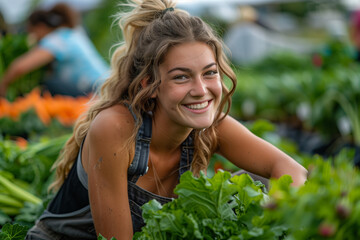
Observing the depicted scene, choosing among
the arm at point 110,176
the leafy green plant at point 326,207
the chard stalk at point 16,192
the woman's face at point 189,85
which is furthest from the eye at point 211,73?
the chard stalk at point 16,192

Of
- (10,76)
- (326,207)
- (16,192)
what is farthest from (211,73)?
(10,76)

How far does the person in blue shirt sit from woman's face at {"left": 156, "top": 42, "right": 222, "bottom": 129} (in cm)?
309

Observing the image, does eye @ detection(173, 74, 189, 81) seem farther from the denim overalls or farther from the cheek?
the denim overalls

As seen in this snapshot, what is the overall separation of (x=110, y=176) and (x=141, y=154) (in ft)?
0.49

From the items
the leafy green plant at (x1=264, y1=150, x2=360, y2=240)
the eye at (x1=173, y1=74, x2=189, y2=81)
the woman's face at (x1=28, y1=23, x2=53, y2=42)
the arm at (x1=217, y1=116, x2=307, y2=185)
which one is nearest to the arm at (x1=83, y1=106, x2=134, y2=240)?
the eye at (x1=173, y1=74, x2=189, y2=81)

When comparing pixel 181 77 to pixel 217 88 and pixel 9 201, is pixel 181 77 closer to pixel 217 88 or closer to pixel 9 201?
pixel 217 88

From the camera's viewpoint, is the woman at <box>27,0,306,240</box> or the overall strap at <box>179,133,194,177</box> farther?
the overall strap at <box>179,133,194,177</box>

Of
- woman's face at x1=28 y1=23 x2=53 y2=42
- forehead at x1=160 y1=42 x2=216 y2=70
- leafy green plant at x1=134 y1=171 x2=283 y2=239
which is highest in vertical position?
forehead at x1=160 y1=42 x2=216 y2=70

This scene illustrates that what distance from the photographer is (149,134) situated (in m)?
1.88

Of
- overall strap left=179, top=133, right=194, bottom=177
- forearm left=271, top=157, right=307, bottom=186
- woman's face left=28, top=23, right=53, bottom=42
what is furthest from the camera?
woman's face left=28, top=23, right=53, bottom=42

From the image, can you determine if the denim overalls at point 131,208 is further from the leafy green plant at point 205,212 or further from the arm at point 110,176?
the leafy green plant at point 205,212

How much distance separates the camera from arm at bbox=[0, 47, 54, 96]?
4.86m

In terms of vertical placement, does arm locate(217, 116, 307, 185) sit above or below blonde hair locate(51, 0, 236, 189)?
below

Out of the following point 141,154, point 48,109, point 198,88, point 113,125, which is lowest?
point 48,109
